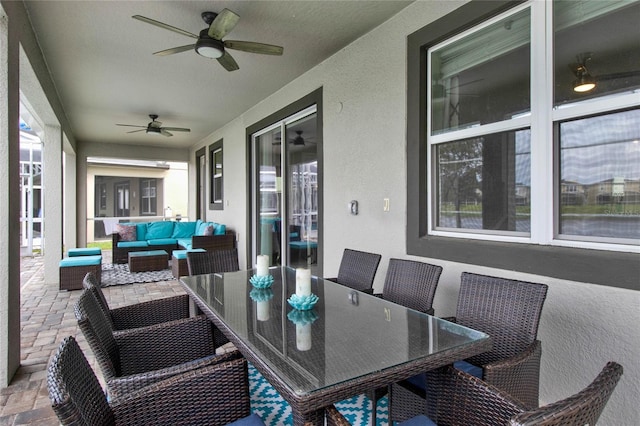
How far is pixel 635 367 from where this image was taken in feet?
5.68

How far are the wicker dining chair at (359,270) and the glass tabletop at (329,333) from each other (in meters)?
0.50

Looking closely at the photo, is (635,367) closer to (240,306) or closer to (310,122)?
(240,306)

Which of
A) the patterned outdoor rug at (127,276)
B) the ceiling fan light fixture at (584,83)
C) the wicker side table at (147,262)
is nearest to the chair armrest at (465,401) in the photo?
the ceiling fan light fixture at (584,83)

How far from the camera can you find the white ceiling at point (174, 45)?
115 inches

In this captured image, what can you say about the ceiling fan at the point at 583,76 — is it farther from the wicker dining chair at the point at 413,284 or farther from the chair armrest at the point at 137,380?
the chair armrest at the point at 137,380

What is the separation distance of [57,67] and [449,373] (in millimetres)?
5150

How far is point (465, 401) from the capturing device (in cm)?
126

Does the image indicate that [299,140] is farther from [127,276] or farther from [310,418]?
[310,418]

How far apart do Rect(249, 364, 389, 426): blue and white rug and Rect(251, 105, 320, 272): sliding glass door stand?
7.20 feet

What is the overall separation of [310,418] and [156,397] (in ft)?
1.76

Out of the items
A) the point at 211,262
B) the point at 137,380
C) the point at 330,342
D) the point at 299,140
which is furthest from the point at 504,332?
the point at 299,140

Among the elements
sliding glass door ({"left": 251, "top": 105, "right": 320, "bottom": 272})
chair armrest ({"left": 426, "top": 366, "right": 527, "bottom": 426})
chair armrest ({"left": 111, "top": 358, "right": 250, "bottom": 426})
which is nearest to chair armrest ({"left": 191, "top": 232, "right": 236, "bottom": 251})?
sliding glass door ({"left": 251, "top": 105, "right": 320, "bottom": 272})

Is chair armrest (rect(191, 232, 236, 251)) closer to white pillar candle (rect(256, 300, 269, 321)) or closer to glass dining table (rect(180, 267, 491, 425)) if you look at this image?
glass dining table (rect(180, 267, 491, 425))

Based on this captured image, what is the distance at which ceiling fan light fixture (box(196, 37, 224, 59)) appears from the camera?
2.94 m
